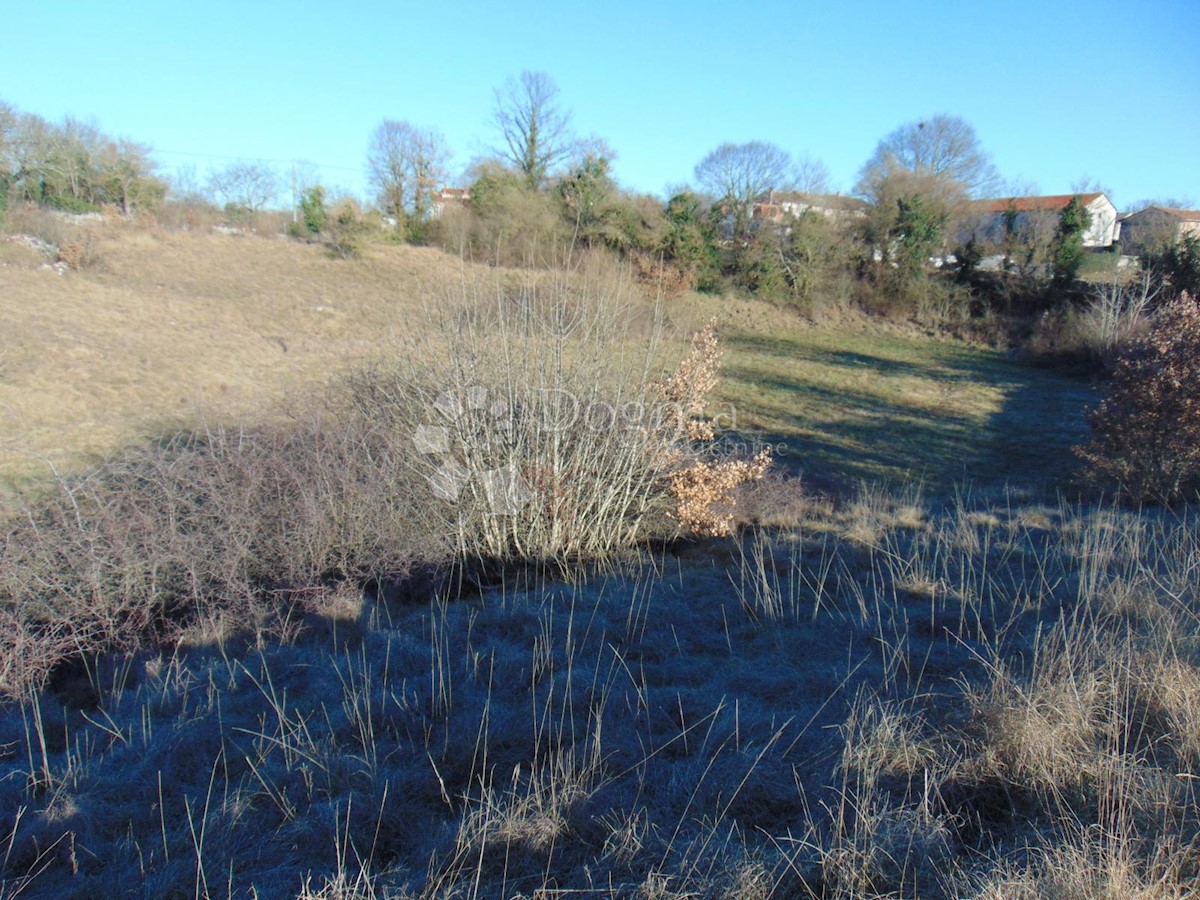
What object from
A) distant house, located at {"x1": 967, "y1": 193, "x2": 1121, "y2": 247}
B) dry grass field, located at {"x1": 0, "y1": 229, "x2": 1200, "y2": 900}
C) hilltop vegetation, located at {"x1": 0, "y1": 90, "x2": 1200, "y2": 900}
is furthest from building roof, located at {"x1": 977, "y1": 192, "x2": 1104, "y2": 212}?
dry grass field, located at {"x1": 0, "y1": 229, "x2": 1200, "y2": 900}

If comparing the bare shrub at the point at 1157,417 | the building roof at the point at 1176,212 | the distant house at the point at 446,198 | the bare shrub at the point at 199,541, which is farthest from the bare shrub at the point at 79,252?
the building roof at the point at 1176,212

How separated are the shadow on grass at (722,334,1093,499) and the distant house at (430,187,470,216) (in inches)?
454

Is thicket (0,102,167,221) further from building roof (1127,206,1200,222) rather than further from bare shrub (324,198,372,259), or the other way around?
building roof (1127,206,1200,222)

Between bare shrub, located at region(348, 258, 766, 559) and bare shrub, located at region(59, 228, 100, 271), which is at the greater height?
bare shrub, located at region(59, 228, 100, 271)

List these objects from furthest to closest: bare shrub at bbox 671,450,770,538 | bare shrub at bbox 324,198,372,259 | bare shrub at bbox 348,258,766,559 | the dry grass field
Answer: bare shrub at bbox 324,198,372,259 < bare shrub at bbox 671,450,770,538 < bare shrub at bbox 348,258,766,559 < the dry grass field

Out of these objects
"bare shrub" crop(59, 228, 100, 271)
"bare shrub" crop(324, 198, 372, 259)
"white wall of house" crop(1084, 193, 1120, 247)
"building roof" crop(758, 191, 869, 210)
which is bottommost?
"bare shrub" crop(59, 228, 100, 271)

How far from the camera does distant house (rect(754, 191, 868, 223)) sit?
87.2 feet

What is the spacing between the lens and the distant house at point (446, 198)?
26111mm

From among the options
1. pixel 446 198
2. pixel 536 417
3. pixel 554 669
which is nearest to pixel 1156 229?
pixel 446 198

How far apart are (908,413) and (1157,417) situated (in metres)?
6.83

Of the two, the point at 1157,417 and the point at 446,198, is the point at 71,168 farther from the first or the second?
the point at 1157,417

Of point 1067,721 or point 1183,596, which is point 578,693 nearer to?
point 1067,721

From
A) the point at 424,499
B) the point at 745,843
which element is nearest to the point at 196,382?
the point at 424,499

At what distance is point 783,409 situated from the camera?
14508 mm
